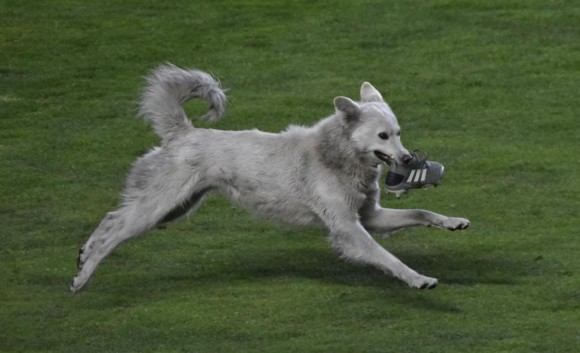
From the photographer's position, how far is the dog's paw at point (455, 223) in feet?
33.0

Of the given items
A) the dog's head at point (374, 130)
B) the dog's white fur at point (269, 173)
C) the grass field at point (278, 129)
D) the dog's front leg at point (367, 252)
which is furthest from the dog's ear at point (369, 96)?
the grass field at point (278, 129)

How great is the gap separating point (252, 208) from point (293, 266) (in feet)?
1.70

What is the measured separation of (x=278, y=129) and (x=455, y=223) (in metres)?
3.99

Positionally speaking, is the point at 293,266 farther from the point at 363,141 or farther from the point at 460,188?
the point at 460,188

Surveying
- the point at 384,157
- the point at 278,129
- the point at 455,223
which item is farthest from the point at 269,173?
the point at 278,129

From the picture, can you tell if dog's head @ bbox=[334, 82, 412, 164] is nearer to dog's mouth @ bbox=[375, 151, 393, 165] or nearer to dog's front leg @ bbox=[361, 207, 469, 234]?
dog's mouth @ bbox=[375, 151, 393, 165]

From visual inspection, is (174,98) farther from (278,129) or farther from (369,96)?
(278,129)

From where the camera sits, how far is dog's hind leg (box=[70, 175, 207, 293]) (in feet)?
33.8

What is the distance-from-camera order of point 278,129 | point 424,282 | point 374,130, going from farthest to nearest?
1. point 278,129
2. point 374,130
3. point 424,282

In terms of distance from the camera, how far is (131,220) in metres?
10.3

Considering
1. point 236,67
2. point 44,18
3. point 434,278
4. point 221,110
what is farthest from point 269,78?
point 434,278

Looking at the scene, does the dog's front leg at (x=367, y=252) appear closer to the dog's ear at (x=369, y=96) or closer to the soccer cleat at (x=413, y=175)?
the soccer cleat at (x=413, y=175)

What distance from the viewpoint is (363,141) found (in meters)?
10.2

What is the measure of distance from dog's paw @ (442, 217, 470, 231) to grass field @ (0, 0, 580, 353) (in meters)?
0.38
